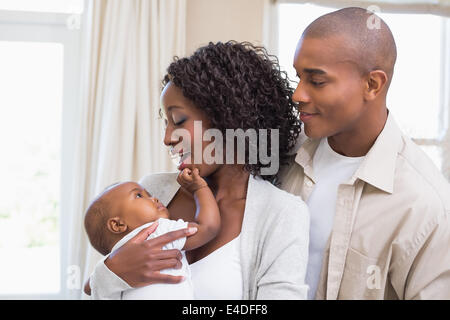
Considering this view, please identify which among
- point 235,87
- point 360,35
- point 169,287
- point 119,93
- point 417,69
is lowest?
point 169,287

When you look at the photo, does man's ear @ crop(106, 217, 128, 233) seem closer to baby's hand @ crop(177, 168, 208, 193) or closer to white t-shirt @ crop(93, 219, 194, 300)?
white t-shirt @ crop(93, 219, 194, 300)

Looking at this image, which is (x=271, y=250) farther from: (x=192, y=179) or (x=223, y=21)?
(x=223, y=21)

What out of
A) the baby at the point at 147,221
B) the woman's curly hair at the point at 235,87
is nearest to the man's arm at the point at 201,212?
the baby at the point at 147,221

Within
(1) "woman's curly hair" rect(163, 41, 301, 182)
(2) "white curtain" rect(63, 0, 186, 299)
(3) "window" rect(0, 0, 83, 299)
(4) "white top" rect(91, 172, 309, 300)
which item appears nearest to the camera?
(4) "white top" rect(91, 172, 309, 300)

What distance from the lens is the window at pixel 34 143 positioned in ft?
9.45

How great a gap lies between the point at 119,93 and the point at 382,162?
1853mm

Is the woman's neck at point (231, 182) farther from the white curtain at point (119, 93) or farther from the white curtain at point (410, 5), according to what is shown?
the white curtain at point (410, 5)

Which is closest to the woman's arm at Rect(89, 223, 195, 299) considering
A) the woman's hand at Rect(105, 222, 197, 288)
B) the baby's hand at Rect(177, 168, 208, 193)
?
the woman's hand at Rect(105, 222, 197, 288)

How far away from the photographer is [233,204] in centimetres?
125

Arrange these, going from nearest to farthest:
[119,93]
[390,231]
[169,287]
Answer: [169,287]
[390,231]
[119,93]

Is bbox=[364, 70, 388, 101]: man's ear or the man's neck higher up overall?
bbox=[364, 70, 388, 101]: man's ear

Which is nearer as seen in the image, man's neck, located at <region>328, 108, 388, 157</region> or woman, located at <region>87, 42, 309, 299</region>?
woman, located at <region>87, 42, 309, 299</region>

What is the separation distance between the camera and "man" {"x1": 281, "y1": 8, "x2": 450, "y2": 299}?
1.20 meters

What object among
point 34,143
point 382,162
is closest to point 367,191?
point 382,162
